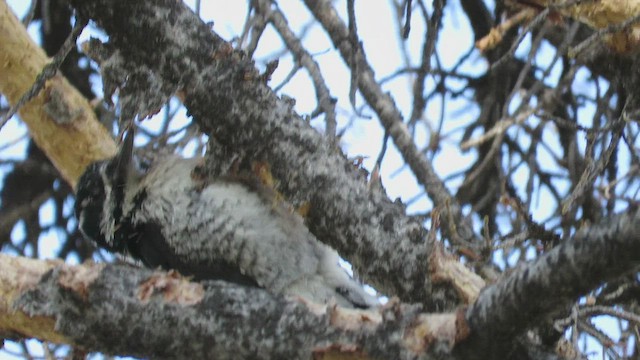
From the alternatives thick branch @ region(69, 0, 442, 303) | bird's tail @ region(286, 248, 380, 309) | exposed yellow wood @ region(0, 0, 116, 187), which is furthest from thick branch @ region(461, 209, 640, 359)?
exposed yellow wood @ region(0, 0, 116, 187)

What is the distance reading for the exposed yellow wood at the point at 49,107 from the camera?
2.59 meters

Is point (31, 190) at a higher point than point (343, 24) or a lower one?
lower

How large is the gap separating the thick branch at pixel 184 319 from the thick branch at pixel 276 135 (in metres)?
0.32

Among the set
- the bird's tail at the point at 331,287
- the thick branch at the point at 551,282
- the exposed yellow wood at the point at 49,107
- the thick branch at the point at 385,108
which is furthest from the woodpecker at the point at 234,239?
the thick branch at the point at 551,282

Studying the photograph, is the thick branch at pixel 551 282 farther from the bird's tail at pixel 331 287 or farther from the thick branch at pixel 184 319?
the bird's tail at pixel 331 287

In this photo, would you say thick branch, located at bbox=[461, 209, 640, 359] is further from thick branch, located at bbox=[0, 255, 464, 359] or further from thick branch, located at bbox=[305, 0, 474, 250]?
thick branch, located at bbox=[305, 0, 474, 250]

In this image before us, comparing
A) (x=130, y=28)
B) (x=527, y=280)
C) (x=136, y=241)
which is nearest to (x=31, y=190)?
(x=136, y=241)

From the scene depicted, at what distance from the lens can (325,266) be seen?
94.0 inches

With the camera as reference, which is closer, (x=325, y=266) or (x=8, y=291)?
(x=8, y=291)

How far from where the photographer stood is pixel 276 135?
2021 mm

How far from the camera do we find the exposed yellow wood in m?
2.59

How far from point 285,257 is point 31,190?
1367mm

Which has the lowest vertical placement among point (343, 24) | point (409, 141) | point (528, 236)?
point (528, 236)

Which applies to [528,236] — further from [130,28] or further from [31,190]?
[31,190]
